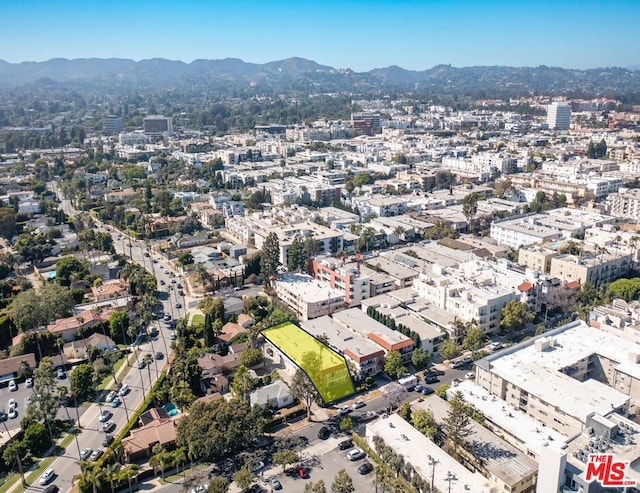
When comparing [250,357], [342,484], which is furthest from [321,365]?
[342,484]

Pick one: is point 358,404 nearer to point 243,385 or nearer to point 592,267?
point 243,385

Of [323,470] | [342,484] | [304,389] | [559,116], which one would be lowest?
[323,470]

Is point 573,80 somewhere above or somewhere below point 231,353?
above

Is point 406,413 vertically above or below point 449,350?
below

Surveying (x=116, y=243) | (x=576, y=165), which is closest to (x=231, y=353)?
(x=116, y=243)

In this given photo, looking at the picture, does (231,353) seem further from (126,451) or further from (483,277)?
(483,277)

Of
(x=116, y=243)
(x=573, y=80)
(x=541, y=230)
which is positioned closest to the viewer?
(x=541, y=230)

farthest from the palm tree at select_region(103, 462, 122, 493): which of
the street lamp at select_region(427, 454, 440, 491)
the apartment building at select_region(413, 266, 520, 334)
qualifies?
the apartment building at select_region(413, 266, 520, 334)
